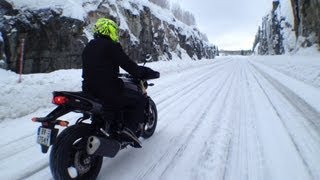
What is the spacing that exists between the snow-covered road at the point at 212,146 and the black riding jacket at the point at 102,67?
1118 millimetres

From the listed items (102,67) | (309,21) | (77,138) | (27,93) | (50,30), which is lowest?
(27,93)

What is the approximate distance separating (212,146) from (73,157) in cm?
264

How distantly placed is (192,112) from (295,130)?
2635mm

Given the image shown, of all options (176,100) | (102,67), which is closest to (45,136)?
(102,67)

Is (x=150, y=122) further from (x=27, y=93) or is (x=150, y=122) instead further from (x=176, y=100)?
(x=27, y=93)

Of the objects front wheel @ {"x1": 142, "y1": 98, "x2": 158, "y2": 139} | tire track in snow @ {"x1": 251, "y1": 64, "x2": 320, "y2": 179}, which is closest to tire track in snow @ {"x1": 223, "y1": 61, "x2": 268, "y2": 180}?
tire track in snow @ {"x1": 251, "y1": 64, "x2": 320, "y2": 179}

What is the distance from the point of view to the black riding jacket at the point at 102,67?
4441 mm

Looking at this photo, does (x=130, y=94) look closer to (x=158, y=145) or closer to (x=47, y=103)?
(x=158, y=145)

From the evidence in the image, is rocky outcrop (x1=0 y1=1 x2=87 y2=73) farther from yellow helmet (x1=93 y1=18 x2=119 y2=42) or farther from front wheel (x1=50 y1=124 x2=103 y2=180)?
front wheel (x1=50 y1=124 x2=103 y2=180)

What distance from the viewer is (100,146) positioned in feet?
13.3

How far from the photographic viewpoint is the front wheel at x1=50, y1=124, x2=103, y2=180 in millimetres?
3740

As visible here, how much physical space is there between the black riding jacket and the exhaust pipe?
61 centimetres

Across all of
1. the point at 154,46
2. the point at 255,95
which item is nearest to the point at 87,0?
the point at 154,46

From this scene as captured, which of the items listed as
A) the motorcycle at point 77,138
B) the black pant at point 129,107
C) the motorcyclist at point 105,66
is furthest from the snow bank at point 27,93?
the motorcycle at point 77,138
